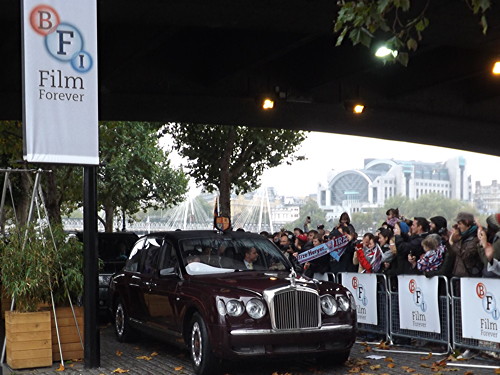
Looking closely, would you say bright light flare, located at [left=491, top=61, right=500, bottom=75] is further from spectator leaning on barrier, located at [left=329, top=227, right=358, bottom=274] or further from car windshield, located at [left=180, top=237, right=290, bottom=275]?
car windshield, located at [left=180, top=237, right=290, bottom=275]

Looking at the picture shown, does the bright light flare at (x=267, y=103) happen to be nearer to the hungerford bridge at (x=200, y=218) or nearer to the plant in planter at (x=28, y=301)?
the plant in planter at (x=28, y=301)

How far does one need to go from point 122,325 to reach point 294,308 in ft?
14.1

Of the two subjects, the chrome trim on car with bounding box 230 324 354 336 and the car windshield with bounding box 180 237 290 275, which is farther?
the car windshield with bounding box 180 237 290 275

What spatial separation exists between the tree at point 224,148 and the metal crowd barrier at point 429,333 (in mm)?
22773

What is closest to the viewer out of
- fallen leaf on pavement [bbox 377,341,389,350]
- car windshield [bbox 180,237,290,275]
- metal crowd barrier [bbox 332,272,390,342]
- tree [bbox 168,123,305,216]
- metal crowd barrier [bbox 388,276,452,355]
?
car windshield [bbox 180,237,290,275]

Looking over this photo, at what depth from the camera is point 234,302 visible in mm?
9578

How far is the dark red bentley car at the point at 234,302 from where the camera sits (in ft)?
31.3

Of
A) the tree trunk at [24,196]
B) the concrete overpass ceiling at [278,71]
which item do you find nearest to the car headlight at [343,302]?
the concrete overpass ceiling at [278,71]

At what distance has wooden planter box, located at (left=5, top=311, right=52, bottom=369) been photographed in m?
10.7

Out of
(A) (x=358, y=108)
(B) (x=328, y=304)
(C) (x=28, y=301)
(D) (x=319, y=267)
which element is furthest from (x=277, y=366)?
(A) (x=358, y=108)

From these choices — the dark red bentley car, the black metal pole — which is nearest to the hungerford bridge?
the dark red bentley car

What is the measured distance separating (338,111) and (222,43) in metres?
5.23

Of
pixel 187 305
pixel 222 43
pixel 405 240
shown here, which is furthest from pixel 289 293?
pixel 222 43

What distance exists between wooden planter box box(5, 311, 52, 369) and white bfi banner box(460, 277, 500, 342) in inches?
233
